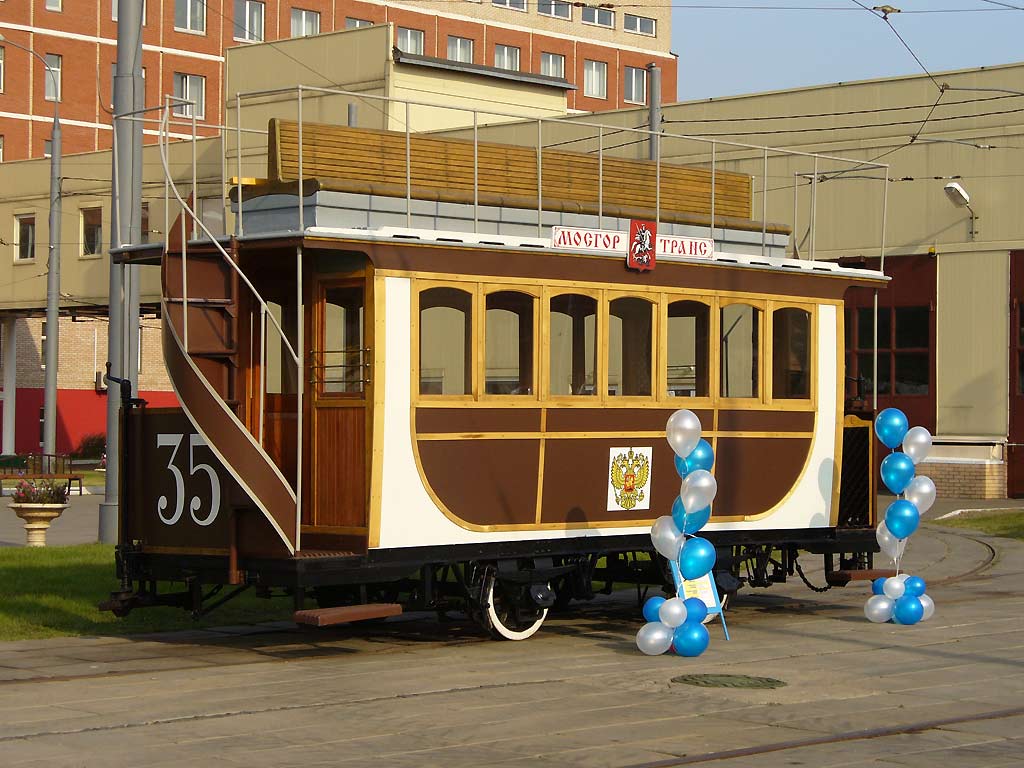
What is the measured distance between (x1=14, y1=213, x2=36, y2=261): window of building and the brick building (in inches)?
431

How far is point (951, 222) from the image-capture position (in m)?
32.3

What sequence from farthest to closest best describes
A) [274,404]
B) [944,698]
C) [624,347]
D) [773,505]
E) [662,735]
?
1. [773,505]
2. [624,347]
3. [274,404]
4. [944,698]
5. [662,735]

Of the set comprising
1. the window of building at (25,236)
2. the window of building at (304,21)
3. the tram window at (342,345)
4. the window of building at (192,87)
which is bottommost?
the tram window at (342,345)

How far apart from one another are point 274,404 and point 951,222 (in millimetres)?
22212

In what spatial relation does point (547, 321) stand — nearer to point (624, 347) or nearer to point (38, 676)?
point (624, 347)

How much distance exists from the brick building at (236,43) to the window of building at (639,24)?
0.05m

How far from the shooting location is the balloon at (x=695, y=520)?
12.8m

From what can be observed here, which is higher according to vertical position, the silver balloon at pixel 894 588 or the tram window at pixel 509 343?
the tram window at pixel 509 343

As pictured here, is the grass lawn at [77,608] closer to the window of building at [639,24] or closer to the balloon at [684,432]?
the balloon at [684,432]

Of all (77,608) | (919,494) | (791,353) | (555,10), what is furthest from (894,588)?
(555,10)

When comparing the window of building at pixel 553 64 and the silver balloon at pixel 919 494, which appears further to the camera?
the window of building at pixel 553 64

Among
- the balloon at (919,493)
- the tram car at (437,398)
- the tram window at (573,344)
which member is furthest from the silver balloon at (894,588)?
the tram window at (573,344)

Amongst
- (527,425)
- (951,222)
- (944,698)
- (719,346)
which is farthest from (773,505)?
(951,222)

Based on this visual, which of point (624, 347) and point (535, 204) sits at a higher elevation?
point (535, 204)
